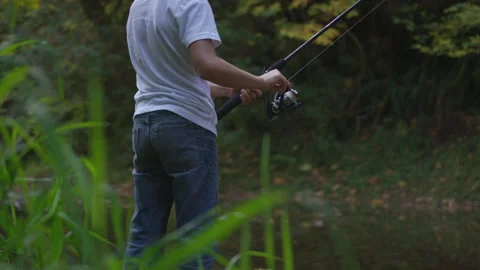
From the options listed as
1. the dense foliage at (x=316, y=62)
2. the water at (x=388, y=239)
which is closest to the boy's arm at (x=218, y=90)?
the water at (x=388, y=239)

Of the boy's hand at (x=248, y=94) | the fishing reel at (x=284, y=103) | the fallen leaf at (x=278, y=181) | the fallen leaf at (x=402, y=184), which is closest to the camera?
the boy's hand at (x=248, y=94)

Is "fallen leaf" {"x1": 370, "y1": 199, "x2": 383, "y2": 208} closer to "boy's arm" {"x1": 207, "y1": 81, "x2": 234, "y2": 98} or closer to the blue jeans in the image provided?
"boy's arm" {"x1": 207, "y1": 81, "x2": 234, "y2": 98}

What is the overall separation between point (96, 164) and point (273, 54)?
11537 millimetres

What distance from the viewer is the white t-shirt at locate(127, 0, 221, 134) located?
353 centimetres

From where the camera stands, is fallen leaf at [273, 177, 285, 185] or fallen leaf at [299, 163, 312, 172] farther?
fallen leaf at [299, 163, 312, 172]

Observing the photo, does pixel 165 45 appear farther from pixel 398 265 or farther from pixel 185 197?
pixel 398 265

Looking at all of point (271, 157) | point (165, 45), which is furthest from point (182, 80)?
point (271, 157)

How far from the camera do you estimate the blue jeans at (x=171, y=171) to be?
3.58 meters

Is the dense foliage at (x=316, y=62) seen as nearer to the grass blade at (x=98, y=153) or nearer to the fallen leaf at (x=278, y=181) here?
the fallen leaf at (x=278, y=181)

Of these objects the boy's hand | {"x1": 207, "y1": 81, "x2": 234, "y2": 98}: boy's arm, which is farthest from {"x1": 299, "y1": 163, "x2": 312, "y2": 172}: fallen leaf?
the boy's hand

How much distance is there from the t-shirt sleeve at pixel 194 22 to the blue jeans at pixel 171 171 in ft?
1.07

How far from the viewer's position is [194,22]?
3477 mm

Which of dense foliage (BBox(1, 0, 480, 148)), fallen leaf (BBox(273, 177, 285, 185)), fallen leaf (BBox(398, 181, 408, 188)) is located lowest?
fallen leaf (BBox(398, 181, 408, 188))

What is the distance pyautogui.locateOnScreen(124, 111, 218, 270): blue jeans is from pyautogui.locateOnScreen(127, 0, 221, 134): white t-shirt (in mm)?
49
